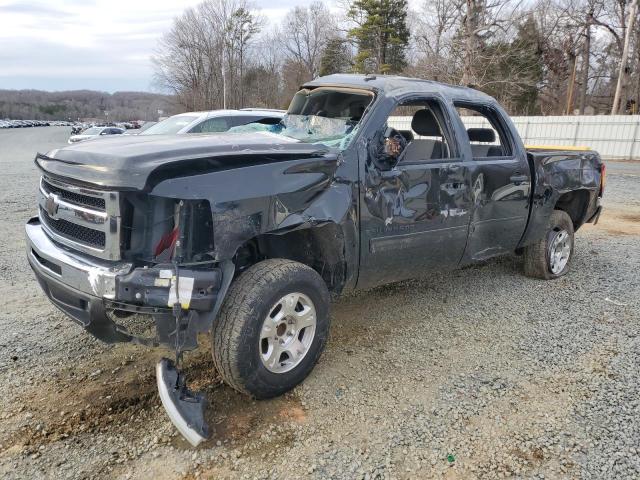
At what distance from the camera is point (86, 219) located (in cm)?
280

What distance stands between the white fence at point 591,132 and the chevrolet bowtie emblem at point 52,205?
64.5ft

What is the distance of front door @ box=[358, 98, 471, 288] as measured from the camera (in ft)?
11.7

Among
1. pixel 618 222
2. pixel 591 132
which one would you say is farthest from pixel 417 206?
pixel 591 132

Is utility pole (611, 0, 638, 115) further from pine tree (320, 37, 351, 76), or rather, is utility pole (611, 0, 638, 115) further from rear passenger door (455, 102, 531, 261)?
pine tree (320, 37, 351, 76)

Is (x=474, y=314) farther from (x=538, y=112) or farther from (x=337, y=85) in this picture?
(x=538, y=112)

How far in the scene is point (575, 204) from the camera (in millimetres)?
5961

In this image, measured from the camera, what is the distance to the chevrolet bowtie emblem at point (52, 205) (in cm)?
307

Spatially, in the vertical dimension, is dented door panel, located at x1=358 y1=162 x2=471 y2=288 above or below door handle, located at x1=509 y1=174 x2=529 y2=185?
below

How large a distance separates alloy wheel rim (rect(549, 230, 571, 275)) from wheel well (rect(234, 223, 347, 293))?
10.5 ft

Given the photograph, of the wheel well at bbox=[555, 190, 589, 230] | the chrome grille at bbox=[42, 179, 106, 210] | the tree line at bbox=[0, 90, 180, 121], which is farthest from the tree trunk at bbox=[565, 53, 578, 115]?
the tree line at bbox=[0, 90, 180, 121]

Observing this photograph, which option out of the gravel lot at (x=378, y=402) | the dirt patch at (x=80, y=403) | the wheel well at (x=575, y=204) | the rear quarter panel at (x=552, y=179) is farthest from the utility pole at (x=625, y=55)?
the dirt patch at (x=80, y=403)

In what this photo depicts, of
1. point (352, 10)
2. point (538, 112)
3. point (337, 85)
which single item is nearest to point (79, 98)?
point (352, 10)

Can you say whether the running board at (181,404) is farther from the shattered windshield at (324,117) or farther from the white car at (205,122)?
the white car at (205,122)

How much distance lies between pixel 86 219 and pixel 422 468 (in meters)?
2.29
